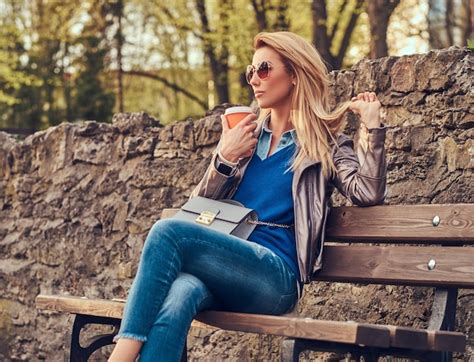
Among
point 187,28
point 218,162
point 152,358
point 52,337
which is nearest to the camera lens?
point 152,358

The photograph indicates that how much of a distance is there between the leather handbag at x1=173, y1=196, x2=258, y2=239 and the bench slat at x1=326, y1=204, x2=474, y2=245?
375 millimetres

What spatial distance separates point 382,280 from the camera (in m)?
4.34

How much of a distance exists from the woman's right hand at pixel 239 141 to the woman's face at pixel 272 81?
13 centimetres

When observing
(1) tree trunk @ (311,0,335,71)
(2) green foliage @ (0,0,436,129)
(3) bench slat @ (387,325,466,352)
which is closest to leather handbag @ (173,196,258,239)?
(3) bench slat @ (387,325,466,352)

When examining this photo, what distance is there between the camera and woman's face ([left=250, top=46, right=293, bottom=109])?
15.0 feet

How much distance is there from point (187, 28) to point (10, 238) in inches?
585

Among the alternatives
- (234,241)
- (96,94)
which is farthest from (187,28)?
(234,241)

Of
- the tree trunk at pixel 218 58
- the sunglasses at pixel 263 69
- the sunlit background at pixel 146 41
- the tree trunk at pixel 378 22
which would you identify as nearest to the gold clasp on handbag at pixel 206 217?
the sunglasses at pixel 263 69

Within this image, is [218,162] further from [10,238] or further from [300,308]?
[10,238]

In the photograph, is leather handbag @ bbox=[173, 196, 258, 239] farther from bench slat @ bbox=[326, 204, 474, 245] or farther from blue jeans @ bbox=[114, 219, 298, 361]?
bench slat @ bbox=[326, 204, 474, 245]

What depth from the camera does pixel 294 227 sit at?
439 cm

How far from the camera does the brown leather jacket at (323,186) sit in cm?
427

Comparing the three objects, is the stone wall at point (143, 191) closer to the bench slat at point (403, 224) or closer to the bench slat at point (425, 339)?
the bench slat at point (403, 224)

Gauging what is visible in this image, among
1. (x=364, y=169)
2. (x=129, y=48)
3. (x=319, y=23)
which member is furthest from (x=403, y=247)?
(x=129, y=48)
